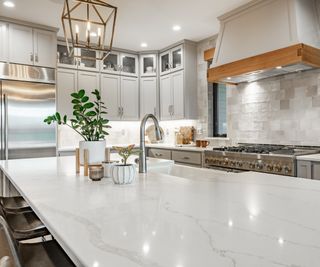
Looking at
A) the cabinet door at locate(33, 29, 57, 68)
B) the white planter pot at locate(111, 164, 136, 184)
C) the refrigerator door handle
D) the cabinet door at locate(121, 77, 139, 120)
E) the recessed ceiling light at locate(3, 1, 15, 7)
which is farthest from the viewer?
the cabinet door at locate(121, 77, 139, 120)

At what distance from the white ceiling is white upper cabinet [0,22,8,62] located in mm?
168

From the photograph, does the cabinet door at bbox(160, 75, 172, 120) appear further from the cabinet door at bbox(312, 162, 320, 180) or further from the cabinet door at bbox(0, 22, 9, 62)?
the cabinet door at bbox(312, 162, 320, 180)

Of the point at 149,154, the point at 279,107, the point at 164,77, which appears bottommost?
the point at 149,154

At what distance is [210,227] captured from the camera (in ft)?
2.63

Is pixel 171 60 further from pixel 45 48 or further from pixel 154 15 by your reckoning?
pixel 45 48

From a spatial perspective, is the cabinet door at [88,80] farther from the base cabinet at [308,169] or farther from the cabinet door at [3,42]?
the base cabinet at [308,169]

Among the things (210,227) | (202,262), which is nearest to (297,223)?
(210,227)

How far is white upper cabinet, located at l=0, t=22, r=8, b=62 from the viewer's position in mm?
3777

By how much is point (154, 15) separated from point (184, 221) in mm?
3392

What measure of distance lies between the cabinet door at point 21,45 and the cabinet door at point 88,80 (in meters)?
0.87

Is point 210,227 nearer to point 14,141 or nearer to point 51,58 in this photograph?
point 14,141

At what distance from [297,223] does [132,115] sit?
4549 millimetres

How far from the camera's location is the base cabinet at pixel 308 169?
2.46 metres

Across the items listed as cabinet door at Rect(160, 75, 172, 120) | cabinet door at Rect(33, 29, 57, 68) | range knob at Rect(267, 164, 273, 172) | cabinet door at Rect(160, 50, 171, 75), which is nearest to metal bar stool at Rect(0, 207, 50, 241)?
range knob at Rect(267, 164, 273, 172)
